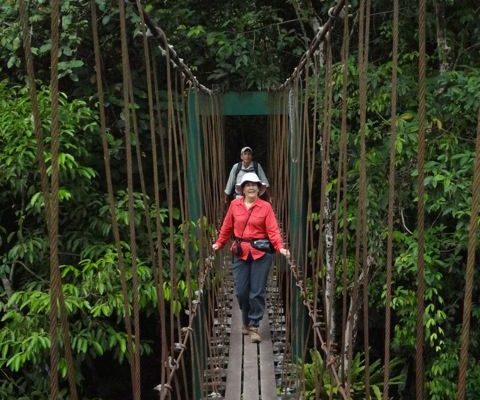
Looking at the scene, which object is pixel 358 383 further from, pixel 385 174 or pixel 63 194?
pixel 63 194

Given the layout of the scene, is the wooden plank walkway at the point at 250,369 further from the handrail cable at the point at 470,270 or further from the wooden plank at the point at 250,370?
the handrail cable at the point at 470,270

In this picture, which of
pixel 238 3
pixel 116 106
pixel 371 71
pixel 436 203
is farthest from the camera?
pixel 238 3

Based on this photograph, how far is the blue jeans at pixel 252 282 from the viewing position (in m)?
2.72

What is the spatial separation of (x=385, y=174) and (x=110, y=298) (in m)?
1.43

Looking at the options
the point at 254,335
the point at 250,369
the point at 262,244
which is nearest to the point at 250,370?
the point at 250,369

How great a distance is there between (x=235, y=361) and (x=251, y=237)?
1.49 feet

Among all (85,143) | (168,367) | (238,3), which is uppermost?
(238,3)

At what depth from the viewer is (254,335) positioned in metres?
2.83

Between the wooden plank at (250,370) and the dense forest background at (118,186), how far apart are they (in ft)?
2.02

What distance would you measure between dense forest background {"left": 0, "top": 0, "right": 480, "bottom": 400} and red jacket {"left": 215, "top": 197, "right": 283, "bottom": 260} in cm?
65

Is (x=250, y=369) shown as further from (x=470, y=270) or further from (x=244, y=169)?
(x=470, y=270)

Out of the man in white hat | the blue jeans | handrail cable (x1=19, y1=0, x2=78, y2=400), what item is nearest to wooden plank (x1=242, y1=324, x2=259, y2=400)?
the blue jeans

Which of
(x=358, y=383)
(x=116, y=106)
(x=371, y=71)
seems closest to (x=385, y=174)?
(x=371, y=71)

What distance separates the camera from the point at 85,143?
11.3ft
